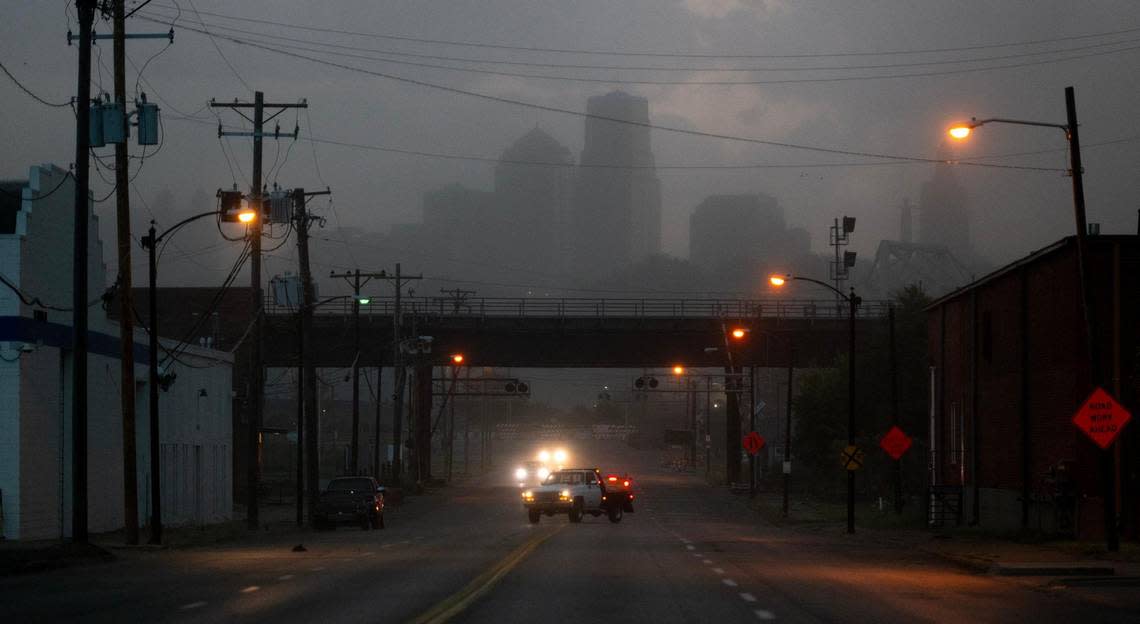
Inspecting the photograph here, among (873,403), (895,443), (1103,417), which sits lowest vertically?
(895,443)

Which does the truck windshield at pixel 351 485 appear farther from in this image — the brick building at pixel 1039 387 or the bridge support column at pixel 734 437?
the bridge support column at pixel 734 437

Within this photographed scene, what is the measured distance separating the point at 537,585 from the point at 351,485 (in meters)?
29.8

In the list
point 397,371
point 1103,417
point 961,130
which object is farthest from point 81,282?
point 397,371

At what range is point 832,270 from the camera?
107312 mm

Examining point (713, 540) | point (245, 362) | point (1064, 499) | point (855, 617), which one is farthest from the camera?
point (245, 362)

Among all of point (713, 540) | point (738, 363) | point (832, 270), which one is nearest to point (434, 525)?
point (713, 540)

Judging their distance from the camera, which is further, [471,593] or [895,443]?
[895,443]

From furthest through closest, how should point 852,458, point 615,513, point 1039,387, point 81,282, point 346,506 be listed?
point 615,513 → point 852,458 → point 346,506 → point 1039,387 → point 81,282

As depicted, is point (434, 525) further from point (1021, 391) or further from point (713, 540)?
point (1021, 391)

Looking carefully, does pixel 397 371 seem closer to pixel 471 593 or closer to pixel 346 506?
pixel 346 506

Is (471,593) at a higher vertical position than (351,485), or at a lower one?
higher

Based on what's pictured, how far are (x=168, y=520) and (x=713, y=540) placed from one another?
21.1 m

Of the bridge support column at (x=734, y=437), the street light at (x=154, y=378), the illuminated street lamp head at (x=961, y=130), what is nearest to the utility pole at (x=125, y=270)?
the street light at (x=154, y=378)

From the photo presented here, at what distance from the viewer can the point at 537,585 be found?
23.1 meters
